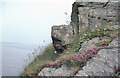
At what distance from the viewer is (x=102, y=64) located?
246 inches

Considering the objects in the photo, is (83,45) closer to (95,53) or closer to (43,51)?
(95,53)

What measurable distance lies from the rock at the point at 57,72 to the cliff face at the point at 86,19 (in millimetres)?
3006

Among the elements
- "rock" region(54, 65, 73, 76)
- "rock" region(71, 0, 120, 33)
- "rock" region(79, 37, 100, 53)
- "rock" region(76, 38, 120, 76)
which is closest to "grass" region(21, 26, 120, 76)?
"rock" region(79, 37, 100, 53)

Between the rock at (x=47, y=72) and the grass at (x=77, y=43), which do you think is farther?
the grass at (x=77, y=43)

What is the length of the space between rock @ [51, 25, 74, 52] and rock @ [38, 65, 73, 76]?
3010 mm

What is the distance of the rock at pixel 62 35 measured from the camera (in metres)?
9.66

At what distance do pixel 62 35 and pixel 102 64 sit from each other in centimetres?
394

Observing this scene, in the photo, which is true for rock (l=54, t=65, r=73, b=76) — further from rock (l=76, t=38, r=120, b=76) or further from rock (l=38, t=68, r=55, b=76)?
rock (l=76, t=38, r=120, b=76)

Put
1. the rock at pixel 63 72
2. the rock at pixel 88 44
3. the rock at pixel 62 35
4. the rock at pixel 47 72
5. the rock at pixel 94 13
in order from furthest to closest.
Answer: the rock at pixel 94 13, the rock at pixel 62 35, the rock at pixel 88 44, the rock at pixel 47 72, the rock at pixel 63 72

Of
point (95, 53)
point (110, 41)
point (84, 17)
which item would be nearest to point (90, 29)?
point (84, 17)

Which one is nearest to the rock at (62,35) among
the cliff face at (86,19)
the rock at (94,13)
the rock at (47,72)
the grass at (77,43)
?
the cliff face at (86,19)

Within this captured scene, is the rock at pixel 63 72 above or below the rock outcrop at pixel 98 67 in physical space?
below

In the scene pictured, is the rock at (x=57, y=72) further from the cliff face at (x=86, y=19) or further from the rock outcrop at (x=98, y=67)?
the cliff face at (x=86, y=19)

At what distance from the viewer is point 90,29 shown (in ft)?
31.1
